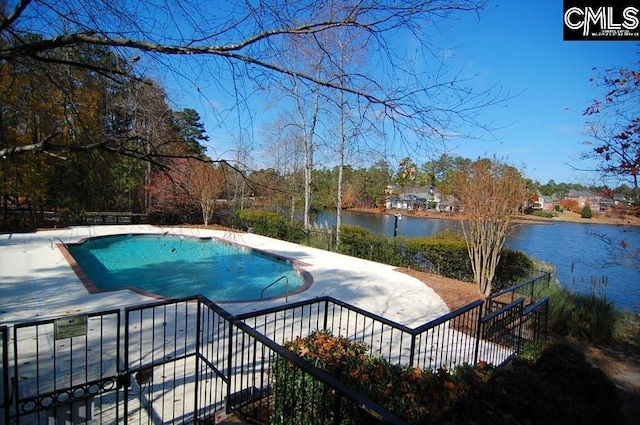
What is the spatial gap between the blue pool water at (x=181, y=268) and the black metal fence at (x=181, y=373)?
10.5 feet

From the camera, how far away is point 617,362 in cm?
534

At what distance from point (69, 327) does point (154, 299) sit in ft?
13.4

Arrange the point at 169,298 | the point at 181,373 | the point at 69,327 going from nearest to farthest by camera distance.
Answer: the point at 69,327
the point at 181,373
the point at 169,298

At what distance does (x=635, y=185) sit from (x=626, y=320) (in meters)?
3.61

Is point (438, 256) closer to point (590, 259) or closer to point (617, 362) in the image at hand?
point (617, 362)

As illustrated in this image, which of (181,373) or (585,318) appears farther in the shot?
(585,318)

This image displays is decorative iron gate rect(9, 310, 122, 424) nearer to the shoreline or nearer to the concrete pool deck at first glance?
the concrete pool deck

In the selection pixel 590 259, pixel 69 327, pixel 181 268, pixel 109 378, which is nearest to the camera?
pixel 69 327

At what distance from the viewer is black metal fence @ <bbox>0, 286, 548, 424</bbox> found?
7.22 ft

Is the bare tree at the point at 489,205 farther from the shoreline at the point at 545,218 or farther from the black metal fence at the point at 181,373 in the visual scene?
the black metal fence at the point at 181,373

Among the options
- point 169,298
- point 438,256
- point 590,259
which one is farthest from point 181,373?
point 590,259

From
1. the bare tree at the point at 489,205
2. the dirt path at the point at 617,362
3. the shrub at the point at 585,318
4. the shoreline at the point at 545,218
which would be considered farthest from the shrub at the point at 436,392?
the bare tree at the point at 489,205

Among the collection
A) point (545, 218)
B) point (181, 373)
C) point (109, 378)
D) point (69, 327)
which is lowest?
point (181, 373)

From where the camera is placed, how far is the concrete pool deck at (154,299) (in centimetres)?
578
